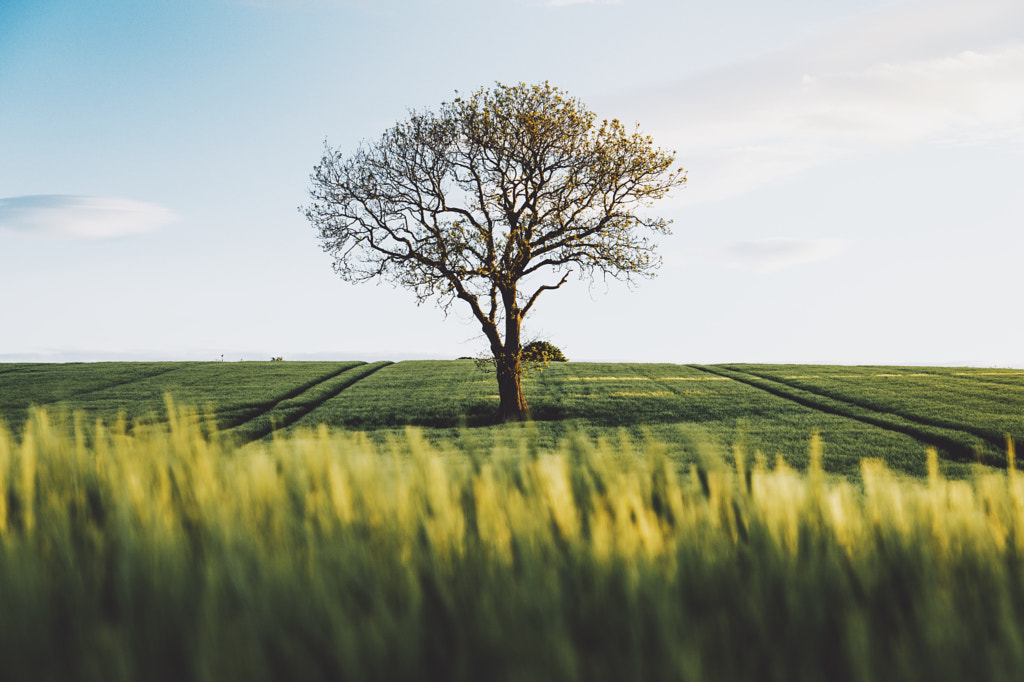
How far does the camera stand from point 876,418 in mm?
26484

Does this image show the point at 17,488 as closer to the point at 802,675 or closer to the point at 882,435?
the point at 802,675

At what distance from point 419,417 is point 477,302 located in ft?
21.2

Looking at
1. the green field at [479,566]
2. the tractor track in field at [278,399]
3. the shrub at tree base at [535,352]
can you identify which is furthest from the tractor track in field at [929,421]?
the tractor track in field at [278,399]

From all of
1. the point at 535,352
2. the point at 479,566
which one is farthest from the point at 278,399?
the point at 479,566

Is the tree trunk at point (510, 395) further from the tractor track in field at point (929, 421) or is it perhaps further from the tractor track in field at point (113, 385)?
the tractor track in field at point (113, 385)

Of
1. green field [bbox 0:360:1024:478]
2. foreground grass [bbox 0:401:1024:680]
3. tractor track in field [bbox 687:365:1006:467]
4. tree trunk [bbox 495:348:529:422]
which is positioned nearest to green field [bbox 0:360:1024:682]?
foreground grass [bbox 0:401:1024:680]

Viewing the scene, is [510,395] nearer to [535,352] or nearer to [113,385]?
[535,352]

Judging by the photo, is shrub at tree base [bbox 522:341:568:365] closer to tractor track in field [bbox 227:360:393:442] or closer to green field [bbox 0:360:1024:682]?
tractor track in field [bbox 227:360:393:442]

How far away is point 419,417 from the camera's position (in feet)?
92.9

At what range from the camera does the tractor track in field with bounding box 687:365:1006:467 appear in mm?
21078

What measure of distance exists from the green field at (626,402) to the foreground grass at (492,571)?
14.9 m

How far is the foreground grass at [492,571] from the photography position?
134 cm

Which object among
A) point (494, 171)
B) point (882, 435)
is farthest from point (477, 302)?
point (882, 435)

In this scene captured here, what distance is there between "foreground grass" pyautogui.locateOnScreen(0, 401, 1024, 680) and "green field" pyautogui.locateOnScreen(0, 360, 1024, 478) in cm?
1495
